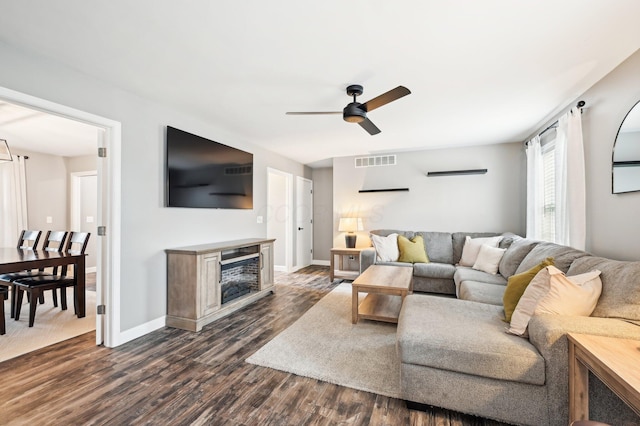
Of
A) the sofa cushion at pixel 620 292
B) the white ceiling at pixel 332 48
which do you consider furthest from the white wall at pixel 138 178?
the sofa cushion at pixel 620 292

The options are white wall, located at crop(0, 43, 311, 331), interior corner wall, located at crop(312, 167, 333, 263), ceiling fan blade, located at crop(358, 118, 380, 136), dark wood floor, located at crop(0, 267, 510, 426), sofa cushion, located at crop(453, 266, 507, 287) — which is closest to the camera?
dark wood floor, located at crop(0, 267, 510, 426)

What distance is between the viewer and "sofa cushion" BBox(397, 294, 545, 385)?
1496 millimetres

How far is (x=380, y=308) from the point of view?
320 cm

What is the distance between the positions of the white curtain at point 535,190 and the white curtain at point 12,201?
8074 mm

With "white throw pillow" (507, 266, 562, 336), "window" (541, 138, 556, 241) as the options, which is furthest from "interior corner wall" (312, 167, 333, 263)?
"white throw pillow" (507, 266, 562, 336)

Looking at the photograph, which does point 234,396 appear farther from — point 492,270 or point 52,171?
point 52,171

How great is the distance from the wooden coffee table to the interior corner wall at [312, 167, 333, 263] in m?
3.08

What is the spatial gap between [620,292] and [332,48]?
2.35 meters

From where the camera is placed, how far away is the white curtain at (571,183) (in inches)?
99.9

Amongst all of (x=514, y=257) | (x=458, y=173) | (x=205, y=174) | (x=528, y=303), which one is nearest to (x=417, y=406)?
(x=528, y=303)

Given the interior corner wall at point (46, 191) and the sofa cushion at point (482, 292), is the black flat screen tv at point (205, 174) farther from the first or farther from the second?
the interior corner wall at point (46, 191)

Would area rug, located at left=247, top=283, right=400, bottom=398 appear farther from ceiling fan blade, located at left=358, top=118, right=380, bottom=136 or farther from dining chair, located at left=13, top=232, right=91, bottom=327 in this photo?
dining chair, located at left=13, top=232, right=91, bottom=327

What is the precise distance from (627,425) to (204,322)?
3.16 meters

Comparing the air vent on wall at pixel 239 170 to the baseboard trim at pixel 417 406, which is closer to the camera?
the baseboard trim at pixel 417 406
